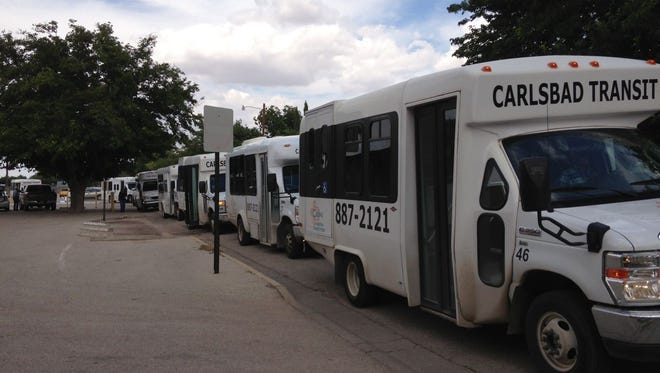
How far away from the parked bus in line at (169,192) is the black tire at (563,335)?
76.3 feet

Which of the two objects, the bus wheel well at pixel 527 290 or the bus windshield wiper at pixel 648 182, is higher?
the bus windshield wiper at pixel 648 182

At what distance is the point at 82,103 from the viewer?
32188 millimetres

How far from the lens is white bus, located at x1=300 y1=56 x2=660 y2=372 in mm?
4113

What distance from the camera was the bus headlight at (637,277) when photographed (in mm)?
3947

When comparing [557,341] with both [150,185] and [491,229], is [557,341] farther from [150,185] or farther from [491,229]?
[150,185]

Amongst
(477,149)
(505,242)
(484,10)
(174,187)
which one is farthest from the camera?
(174,187)

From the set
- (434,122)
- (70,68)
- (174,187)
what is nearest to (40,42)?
(70,68)

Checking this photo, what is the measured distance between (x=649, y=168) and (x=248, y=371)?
3.92 m

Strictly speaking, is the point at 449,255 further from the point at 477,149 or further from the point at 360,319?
the point at 360,319

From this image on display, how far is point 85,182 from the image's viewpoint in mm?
37500

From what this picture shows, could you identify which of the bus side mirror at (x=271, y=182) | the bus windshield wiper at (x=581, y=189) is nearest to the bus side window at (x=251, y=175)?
the bus side mirror at (x=271, y=182)

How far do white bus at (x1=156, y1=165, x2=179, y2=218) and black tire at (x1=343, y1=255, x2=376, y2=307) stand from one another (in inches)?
768

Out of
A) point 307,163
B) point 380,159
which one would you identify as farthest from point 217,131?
point 380,159

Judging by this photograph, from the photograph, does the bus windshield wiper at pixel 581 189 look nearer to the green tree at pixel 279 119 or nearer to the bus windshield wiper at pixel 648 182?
the bus windshield wiper at pixel 648 182
